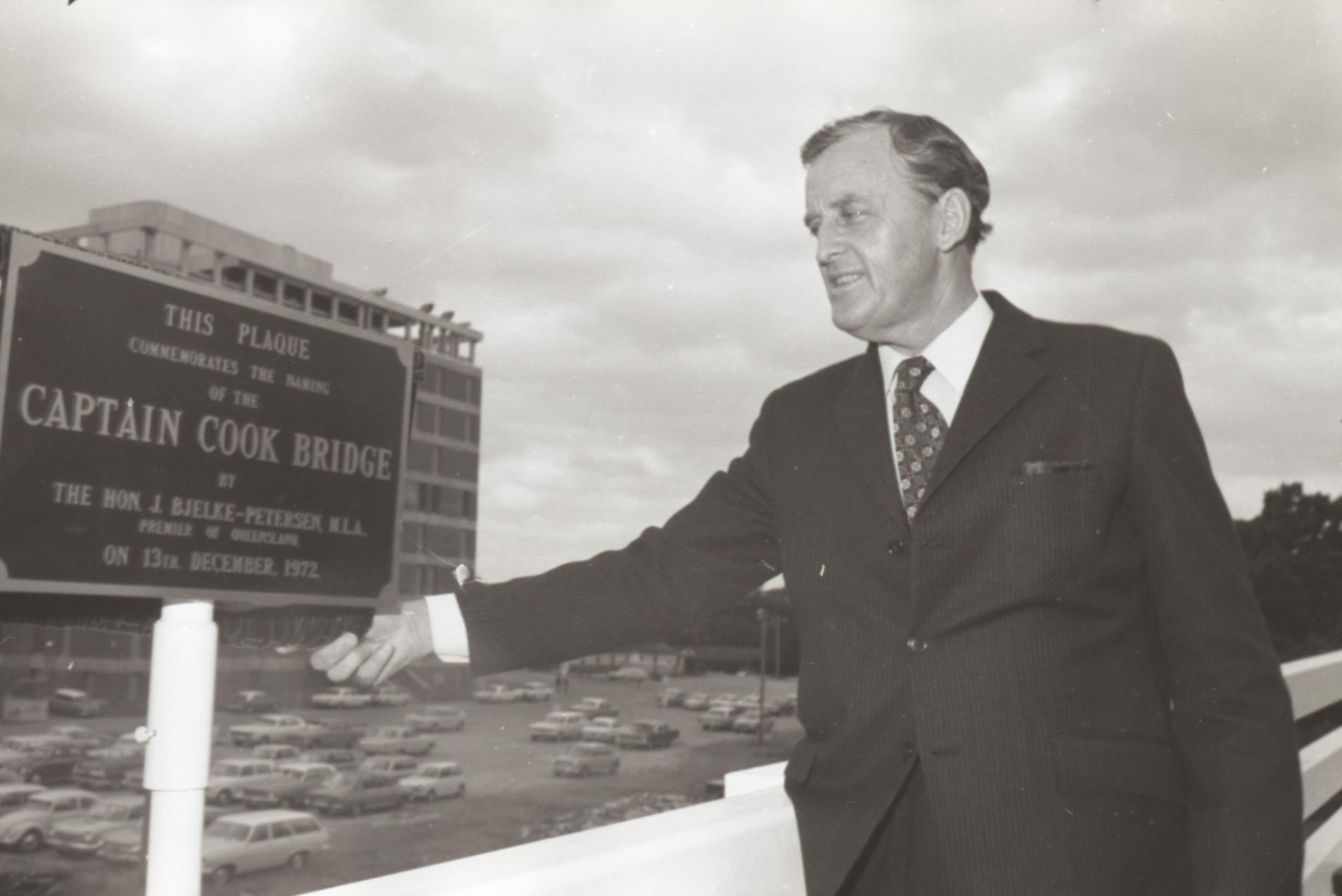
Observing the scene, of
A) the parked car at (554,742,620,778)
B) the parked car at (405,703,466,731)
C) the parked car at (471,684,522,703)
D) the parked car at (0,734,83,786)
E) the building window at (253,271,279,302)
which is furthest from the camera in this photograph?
the parked car at (471,684,522,703)

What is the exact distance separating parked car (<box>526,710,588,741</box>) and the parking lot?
72cm

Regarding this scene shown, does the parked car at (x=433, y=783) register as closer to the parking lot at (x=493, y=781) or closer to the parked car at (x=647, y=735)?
the parking lot at (x=493, y=781)

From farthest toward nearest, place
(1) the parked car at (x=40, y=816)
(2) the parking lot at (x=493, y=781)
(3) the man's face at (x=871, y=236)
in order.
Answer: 1. (2) the parking lot at (x=493, y=781)
2. (1) the parked car at (x=40, y=816)
3. (3) the man's face at (x=871, y=236)

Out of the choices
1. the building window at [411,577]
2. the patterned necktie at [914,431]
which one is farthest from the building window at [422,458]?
the patterned necktie at [914,431]

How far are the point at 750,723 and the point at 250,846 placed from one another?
34689 mm

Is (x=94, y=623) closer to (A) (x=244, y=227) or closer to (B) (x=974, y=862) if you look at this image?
(B) (x=974, y=862)

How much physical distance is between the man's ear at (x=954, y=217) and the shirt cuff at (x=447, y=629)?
784 millimetres

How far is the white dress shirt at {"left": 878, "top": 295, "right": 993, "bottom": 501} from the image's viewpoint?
1389mm

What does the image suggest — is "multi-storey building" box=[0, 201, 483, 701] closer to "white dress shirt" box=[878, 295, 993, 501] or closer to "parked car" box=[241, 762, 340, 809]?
"parked car" box=[241, 762, 340, 809]

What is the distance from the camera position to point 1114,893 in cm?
119

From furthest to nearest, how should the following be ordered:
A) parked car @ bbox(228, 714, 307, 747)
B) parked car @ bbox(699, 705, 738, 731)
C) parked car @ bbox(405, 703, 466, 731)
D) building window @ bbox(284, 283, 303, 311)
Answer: parked car @ bbox(405, 703, 466, 731)
parked car @ bbox(699, 705, 738, 731)
parked car @ bbox(228, 714, 307, 747)
building window @ bbox(284, 283, 303, 311)

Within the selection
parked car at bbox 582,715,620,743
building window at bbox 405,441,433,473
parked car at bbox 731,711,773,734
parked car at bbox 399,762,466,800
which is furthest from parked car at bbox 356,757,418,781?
parked car at bbox 731,711,773,734

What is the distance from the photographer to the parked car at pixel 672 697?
3479 inches

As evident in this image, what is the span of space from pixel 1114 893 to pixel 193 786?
3.01 feet
